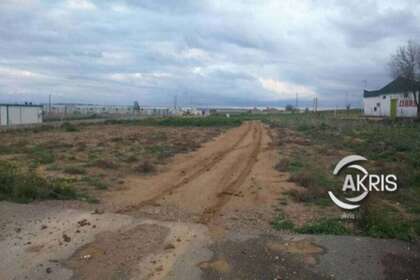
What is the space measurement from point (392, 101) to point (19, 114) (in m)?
47.1

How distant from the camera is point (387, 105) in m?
63.6

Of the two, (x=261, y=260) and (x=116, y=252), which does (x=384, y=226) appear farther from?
(x=116, y=252)

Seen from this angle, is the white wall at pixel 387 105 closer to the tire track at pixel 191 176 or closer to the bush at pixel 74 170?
the tire track at pixel 191 176

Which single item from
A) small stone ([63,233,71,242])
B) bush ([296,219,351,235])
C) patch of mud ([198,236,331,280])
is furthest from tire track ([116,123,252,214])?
bush ([296,219,351,235])

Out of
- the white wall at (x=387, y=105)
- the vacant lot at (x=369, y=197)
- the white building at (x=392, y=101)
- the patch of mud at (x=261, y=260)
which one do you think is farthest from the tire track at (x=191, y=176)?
the white wall at (x=387, y=105)

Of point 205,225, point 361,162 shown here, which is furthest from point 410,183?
point 205,225

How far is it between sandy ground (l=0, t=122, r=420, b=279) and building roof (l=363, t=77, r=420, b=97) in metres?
49.0

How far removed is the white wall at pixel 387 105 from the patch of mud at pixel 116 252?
53865 millimetres

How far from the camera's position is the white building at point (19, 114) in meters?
49.2

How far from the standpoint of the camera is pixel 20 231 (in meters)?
7.10

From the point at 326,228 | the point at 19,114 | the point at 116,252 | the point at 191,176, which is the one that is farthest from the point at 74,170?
the point at 19,114

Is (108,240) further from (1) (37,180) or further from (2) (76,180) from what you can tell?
(2) (76,180)

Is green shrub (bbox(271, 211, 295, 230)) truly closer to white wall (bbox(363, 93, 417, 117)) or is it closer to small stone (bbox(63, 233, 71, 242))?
small stone (bbox(63, 233, 71, 242))

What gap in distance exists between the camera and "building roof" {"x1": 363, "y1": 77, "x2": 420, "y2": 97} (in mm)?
53125
